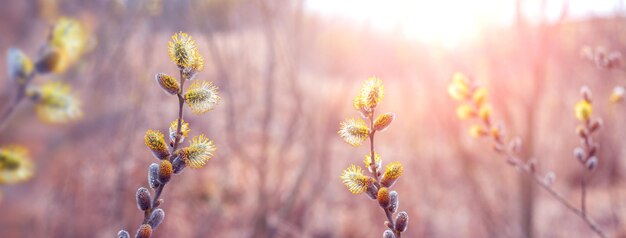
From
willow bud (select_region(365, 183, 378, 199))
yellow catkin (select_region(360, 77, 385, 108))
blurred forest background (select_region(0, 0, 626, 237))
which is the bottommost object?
willow bud (select_region(365, 183, 378, 199))

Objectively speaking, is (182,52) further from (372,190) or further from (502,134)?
(502,134)

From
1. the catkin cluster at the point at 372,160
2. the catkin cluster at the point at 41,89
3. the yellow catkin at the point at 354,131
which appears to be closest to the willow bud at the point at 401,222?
the catkin cluster at the point at 372,160

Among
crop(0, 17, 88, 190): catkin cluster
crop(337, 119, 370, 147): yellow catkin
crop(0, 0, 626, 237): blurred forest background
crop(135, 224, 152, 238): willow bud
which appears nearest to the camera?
crop(135, 224, 152, 238): willow bud

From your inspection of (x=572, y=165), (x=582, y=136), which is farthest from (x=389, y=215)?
(x=572, y=165)

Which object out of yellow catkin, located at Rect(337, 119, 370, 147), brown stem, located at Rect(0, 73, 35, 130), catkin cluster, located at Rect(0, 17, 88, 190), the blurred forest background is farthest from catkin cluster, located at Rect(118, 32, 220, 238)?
the blurred forest background

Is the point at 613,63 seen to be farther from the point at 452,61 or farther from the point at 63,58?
the point at 63,58

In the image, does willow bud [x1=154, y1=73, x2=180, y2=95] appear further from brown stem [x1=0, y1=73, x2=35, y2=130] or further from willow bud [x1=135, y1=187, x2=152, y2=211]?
brown stem [x1=0, y1=73, x2=35, y2=130]
